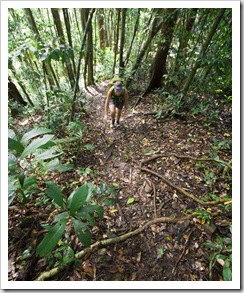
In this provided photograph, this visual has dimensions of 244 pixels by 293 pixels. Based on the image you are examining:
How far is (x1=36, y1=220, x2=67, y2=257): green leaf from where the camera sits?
1323 mm

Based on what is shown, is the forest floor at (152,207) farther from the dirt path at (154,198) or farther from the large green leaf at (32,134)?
the large green leaf at (32,134)

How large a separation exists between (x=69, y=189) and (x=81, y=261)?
3.68ft

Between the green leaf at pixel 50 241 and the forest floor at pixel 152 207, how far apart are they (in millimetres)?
434

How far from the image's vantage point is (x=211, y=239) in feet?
6.14

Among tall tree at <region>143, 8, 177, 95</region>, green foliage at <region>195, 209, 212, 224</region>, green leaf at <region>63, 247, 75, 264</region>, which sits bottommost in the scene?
green leaf at <region>63, 247, 75, 264</region>

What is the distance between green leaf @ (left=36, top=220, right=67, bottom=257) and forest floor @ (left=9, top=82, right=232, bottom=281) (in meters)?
0.43

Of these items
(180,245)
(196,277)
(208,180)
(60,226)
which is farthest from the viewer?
(208,180)

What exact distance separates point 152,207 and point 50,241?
Result: 1416mm

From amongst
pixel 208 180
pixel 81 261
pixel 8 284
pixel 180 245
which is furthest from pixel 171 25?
pixel 8 284

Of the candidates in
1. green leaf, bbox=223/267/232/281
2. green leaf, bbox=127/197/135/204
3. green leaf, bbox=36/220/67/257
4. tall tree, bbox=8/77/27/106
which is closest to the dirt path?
green leaf, bbox=127/197/135/204

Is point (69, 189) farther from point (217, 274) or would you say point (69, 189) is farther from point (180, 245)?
point (217, 274)

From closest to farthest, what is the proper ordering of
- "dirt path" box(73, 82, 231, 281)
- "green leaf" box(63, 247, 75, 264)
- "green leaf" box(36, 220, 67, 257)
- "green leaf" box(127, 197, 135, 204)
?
"green leaf" box(36, 220, 67, 257), "green leaf" box(63, 247, 75, 264), "dirt path" box(73, 82, 231, 281), "green leaf" box(127, 197, 135, 204)

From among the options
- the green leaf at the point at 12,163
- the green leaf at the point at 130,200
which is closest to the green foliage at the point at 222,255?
the green leaf at the point at 130,200

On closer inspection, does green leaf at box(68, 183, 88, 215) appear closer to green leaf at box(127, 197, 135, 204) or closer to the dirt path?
the dirt path
